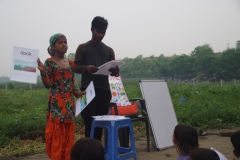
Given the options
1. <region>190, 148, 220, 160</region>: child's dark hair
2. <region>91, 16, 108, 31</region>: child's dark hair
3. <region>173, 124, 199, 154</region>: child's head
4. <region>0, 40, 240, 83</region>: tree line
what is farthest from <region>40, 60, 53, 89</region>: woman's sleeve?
<region>0, 40, 240, 83</region>: tree line

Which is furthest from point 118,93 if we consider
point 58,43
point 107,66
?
point 58,43

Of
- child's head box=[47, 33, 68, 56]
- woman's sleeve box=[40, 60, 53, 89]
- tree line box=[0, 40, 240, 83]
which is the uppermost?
tree line box=[0, 40, 240, 83]

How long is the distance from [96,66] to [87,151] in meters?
1.58

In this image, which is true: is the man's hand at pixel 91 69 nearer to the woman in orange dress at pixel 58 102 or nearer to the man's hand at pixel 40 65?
the woman in orange dress at pixel 58 102

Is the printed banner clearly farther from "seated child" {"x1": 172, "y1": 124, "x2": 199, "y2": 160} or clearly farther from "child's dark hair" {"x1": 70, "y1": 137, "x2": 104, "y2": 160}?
"child's dark hair" {"x1": 70, "y1": 137, "x2": 104, "y2": 160}

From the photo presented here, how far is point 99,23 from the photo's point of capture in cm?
300

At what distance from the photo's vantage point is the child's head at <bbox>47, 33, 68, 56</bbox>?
2627 mm

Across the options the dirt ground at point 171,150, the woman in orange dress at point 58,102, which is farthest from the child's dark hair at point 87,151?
the dirt ground at point 171,150

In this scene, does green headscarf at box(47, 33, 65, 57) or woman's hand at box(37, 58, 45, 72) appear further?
green headscarf at box(47, 33, 65, 57)

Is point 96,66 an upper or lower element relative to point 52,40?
lower

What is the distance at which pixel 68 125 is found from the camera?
2.71m

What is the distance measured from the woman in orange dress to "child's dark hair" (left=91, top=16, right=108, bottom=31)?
492mm

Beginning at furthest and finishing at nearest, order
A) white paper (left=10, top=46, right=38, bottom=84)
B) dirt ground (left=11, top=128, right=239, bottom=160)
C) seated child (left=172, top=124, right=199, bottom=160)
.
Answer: dirt ground (left=11, top=128, right=239, bottom=160) < white paper (left=10, top=46, right=38, bottom=84) < seated child (left=172, top=124, right=199, bottom=160)

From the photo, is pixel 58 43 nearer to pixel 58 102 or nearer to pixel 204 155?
pixel 58 102
